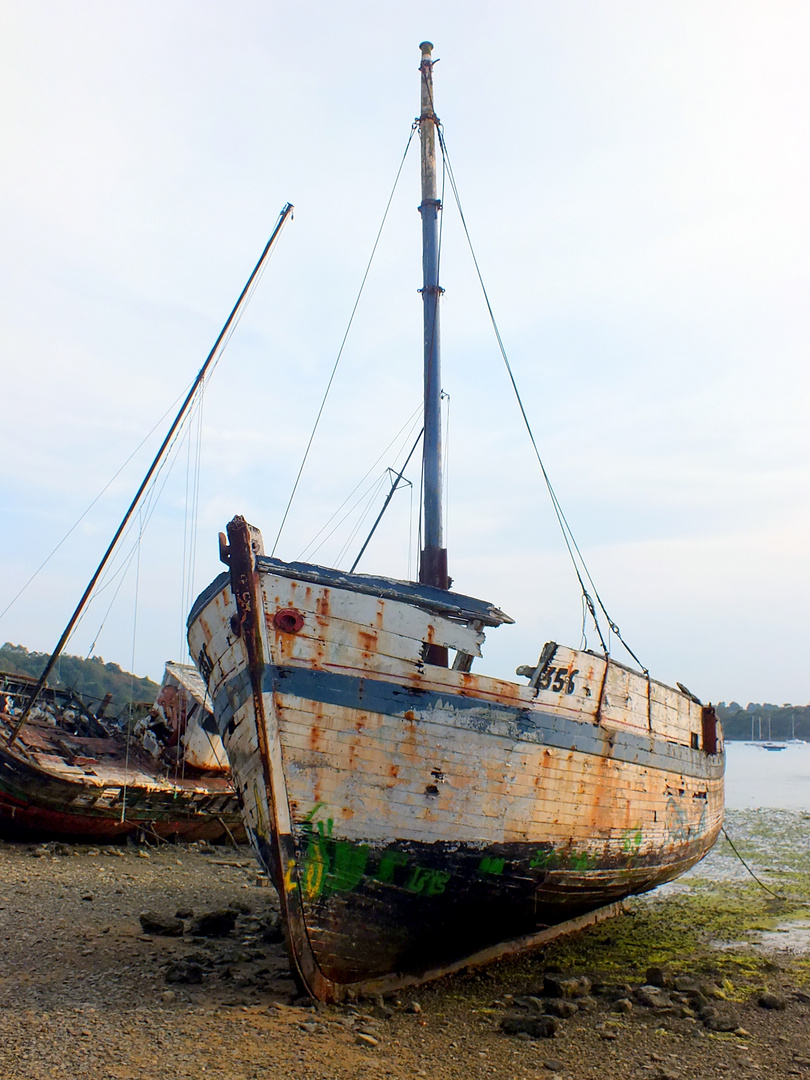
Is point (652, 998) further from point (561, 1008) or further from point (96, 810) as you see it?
point (96, 810)

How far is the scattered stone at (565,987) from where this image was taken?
23.1ft

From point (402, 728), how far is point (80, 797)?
8.65 m

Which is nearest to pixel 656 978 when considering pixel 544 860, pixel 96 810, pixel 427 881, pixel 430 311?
pixel 544 860

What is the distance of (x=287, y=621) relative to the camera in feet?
20.9

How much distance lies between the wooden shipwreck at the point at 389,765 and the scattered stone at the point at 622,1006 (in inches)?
40.4

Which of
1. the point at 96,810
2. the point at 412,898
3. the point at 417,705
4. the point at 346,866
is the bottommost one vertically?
the point at 96,810

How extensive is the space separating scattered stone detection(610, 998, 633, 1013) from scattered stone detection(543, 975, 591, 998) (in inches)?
13.5

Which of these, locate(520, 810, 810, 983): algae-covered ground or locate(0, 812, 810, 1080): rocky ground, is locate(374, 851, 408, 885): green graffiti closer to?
locate(0, 812, 810, 1080): rocky ground

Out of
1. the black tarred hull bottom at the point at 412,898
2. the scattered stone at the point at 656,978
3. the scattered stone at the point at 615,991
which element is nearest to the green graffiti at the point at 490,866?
the black tarred hull bottom at the point at 412,898

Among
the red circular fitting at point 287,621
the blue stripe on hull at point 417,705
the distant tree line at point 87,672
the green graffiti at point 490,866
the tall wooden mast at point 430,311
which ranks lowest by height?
the distant tree line at point 87,672

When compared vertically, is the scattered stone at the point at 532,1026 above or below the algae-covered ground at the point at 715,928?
above

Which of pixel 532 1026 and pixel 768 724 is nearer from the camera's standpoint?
pixel 532 1026

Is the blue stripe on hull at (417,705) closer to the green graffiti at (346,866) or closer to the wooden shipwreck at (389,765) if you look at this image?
the wooden shipwreck at (389,765)

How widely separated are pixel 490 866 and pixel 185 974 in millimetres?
2936
